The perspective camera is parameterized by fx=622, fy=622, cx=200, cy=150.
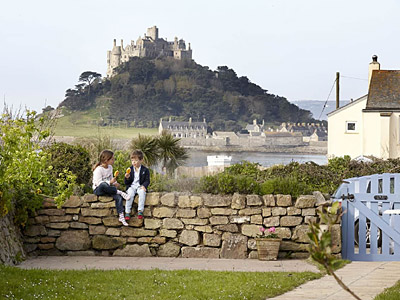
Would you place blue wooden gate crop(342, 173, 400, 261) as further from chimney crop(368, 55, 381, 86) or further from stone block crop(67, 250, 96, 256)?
chimney crop(368, 55, 381, 86)

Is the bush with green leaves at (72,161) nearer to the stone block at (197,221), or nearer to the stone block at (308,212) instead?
the stone block at (197,221)

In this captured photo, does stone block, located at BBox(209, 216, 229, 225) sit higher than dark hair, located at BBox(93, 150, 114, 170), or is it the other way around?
dark hair, located at BBox(93, 150, 114, 170)

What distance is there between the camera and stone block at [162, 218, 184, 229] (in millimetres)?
9531

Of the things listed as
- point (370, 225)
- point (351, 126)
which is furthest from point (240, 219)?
point (351, 126)

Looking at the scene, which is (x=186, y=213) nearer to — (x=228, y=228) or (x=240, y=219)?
(x=228, y=228)

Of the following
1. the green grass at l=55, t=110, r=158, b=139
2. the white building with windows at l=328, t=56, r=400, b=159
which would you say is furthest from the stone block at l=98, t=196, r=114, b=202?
the green grass at l=55, t=110, r=158, b=139

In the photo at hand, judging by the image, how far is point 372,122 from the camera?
30.5 m

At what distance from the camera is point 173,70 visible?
357 feet

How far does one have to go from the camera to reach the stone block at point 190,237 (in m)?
9.51

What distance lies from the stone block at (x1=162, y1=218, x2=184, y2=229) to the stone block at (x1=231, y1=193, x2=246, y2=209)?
2.81 feet

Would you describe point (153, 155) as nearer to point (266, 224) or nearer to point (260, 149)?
point (266, 224)

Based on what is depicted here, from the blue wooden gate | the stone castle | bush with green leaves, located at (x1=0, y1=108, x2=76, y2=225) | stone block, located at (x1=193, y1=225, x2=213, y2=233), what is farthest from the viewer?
the stone castle

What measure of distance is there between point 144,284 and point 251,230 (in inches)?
110

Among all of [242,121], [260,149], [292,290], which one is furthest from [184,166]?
[242,121]
